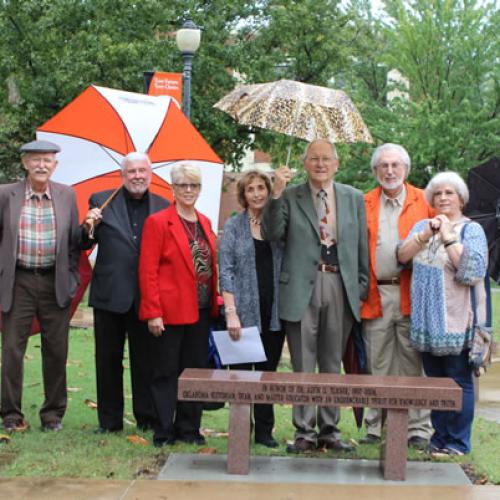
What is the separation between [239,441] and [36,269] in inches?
77.8

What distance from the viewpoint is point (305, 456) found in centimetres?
619

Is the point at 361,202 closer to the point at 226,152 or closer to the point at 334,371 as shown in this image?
the point at 334,371

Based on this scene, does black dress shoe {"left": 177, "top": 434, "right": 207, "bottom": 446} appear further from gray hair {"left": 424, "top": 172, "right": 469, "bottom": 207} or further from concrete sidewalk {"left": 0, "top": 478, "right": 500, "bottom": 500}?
gray hair {"left": 424, "top": 172, "right": 469, "bottom": 207}

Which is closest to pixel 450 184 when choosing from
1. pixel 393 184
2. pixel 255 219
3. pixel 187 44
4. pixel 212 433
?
pixel 393 184

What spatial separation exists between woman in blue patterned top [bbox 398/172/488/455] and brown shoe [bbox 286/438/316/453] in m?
0.88

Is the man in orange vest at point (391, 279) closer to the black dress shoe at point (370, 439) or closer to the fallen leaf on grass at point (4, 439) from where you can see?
the black dress shoe at point (370, 439)

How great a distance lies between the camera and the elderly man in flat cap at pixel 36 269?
6508mm

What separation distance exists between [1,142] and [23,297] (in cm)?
1611

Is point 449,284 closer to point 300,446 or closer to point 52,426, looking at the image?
point 300,446

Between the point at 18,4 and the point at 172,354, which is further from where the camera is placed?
the point at 18,4

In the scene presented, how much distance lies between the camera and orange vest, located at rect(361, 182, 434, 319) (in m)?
6.44

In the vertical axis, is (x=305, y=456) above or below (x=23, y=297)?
below

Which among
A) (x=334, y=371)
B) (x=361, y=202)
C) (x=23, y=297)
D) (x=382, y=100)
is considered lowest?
(x=334, y=371)

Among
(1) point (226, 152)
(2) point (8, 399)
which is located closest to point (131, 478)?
(2) point (8, 399)
